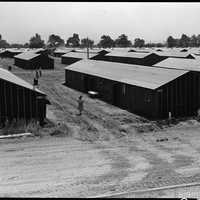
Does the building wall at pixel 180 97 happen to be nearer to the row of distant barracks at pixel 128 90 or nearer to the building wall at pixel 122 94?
the row of distant barracks at pixel 128 90

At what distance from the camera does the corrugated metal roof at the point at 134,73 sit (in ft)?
84.3

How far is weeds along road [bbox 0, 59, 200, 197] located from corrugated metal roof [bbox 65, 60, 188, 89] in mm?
3281

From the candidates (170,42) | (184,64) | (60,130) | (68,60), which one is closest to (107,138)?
(60,130)

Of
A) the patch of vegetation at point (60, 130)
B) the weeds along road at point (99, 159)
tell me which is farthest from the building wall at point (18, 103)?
the weeds along road at point (99, 159)

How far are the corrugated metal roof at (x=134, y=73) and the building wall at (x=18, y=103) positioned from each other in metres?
8.25

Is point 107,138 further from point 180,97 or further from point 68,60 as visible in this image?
point 68,60

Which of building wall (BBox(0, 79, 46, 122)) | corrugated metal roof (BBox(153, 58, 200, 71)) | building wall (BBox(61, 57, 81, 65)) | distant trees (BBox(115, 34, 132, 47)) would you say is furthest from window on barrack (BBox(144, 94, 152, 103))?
distant trees (BBox(115, 34, 132, 47))

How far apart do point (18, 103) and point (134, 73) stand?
42.6 feet

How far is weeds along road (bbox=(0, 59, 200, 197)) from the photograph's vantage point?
12.4 metres

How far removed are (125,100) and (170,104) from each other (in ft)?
15.7

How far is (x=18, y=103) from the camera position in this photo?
21328mm

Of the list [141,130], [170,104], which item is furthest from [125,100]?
[141,130]

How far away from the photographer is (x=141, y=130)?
21672mm

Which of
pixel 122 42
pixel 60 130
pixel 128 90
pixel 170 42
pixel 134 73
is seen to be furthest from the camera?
pixel 122 42
